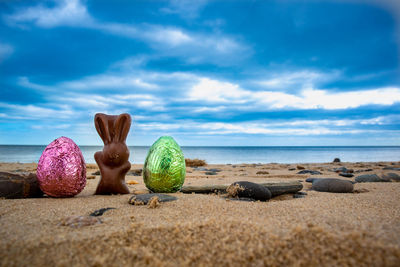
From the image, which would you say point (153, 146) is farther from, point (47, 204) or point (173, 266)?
point (173, 266)

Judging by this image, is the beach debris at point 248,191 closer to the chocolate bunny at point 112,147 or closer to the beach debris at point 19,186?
the chocolate bunny at point 112,147

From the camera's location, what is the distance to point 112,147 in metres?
3.34

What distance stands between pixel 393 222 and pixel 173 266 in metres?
1.80

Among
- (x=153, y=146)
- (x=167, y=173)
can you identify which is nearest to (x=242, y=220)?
(x=167, y=173)

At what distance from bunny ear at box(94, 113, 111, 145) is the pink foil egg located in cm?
38

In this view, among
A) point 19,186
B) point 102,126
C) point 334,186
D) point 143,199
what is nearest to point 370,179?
point 334,186

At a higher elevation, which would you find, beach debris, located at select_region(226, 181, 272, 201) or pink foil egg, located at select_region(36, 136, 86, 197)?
pink foil egg, located at select_region(36, 136, 86, 197)

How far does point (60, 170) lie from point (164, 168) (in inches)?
48.1

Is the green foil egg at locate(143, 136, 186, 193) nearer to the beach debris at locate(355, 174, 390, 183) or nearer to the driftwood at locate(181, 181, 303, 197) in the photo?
the driftwood at locate(181, 181, 303, 197)

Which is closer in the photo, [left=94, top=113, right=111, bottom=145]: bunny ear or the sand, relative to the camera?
the sand

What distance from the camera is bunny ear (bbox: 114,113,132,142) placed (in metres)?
3.38

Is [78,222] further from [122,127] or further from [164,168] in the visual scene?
[122,127]

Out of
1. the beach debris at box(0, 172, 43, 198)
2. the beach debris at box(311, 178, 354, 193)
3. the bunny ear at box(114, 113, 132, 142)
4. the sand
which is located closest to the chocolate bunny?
the bunny ear at box(114, 113, 132, 142)

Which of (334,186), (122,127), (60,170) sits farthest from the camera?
(334,186)
